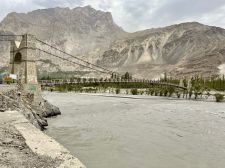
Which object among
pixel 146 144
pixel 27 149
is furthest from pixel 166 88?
pixel 27 149

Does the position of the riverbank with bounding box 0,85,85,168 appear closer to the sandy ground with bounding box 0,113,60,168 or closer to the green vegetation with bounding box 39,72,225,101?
the sandy ground with bounding box 0,113,60,168

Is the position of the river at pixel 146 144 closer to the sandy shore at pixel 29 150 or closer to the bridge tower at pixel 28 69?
the sandy shore at pixel 29 150

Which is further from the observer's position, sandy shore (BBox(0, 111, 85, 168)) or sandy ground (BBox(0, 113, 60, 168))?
sandy shore (BBox(0, 111, 85, 168))

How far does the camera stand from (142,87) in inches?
5344

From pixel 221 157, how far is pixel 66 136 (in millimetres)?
11451

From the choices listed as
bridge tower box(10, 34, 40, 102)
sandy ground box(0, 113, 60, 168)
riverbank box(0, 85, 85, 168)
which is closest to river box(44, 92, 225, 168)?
riverbank box(0, 85, 85, 168)

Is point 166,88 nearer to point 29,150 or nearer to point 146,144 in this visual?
point 146,144

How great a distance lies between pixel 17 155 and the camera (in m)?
11.8

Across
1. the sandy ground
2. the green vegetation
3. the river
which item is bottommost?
the river

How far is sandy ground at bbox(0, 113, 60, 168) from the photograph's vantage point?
1070 centimetres

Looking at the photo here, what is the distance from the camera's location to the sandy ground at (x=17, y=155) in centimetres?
1070

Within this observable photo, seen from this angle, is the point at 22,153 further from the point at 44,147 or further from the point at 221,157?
the point at 221,157

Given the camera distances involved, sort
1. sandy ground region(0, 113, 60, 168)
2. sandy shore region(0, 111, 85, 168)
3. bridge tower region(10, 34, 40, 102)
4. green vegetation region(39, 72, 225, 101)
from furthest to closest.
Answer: green vegetation region(39, 72, 225, 101)
bridge tower region(10, 34, 40, 102)
sandy shore region(0, 111, 85, 168)
sandy ground region(0, 113, 60, 168)

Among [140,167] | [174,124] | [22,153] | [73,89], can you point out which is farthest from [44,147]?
[73,89]
